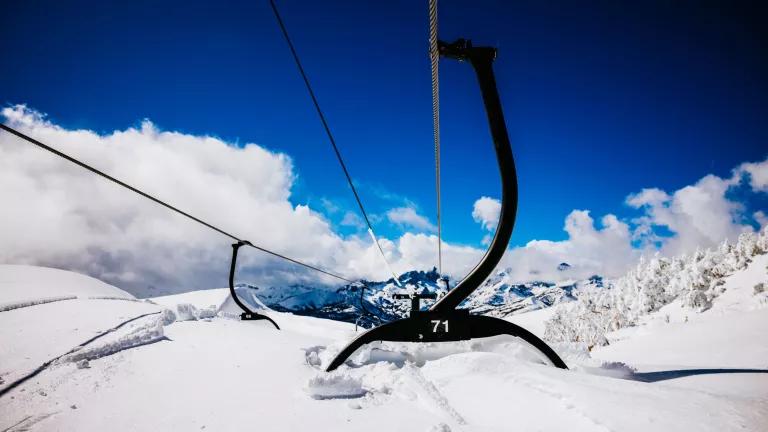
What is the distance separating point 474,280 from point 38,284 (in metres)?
8.74

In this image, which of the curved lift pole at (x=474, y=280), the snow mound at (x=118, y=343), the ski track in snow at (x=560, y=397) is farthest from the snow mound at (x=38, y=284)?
the ski track in snow at (x=560, y=397)

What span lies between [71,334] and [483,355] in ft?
16.2

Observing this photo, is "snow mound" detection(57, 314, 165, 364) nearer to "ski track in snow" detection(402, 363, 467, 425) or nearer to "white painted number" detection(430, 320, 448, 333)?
"ski track in snow" detection(402, 363, 467, 425)

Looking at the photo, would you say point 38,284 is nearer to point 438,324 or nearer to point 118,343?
point 118,343

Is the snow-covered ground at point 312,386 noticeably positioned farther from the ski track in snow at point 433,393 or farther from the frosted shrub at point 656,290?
the frosted shrub at point 656,290

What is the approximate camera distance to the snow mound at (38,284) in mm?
5098

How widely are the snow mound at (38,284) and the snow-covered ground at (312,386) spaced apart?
47cm

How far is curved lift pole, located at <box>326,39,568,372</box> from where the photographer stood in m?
3.64

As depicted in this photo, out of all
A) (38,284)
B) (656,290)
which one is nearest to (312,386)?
(38,284)

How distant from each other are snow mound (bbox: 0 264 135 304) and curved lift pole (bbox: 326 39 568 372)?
5.62m

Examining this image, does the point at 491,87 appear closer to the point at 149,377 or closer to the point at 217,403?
the point at 217,403

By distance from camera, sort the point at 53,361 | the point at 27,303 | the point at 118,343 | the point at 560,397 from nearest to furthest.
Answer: the point at 560,397
the point at 53,361
the point at 118,343
the point at 27,303

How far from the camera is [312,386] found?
273 centimetres

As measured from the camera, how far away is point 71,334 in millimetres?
3615
